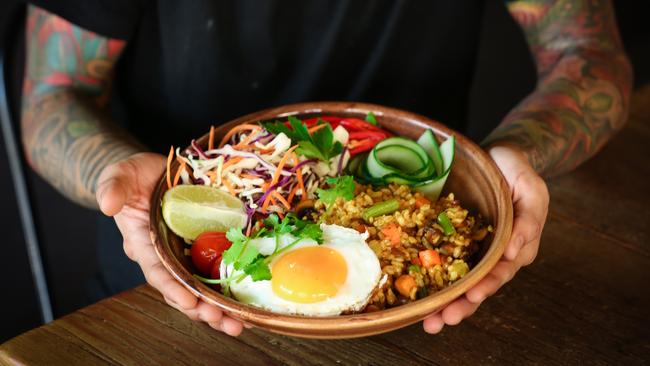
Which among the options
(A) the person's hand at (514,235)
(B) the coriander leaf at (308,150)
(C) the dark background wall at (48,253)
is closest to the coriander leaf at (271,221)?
(B) the coriander leaf at (308,150)

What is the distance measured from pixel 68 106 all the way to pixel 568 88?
5.99ft

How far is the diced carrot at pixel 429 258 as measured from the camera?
1658 millimetres

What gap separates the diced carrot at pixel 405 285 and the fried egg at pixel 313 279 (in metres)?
0.05

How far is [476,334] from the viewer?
1.76m

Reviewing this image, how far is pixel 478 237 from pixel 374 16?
1.24m

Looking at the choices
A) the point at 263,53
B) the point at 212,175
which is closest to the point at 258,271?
the point at 212,175

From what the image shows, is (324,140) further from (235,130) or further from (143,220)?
(143,220)

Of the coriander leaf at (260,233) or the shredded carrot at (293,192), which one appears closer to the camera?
the coriander leaf at (260,233)

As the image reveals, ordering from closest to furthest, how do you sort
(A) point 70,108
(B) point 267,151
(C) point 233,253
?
1. (C) point 233,253
2. (B) point 267,151
3. (A) point 70,108

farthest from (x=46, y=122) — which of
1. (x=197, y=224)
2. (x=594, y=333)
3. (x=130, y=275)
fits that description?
(x=594, y=333)

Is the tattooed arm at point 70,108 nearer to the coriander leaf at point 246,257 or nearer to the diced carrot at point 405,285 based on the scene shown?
the coriander leaf at point 246,257

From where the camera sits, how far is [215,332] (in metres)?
1.75

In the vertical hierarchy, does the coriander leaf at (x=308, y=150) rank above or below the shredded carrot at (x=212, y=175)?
above

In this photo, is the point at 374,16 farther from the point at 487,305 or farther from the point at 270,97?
the point at 487,305
